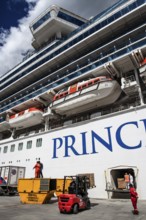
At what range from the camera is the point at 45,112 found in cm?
1969

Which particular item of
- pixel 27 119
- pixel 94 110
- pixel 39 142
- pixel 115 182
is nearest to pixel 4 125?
pixel 27 119

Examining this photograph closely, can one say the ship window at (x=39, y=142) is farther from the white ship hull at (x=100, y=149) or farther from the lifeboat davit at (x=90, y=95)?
the lifeboat davit at (x=90, y=95)

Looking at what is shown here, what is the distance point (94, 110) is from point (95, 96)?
2.41 meters

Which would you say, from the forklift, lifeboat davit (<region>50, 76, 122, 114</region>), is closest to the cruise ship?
lifeboat davit (<region>50, 76, 122, 114</region>)

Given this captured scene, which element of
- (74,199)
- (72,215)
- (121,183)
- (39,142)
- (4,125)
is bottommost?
(72,215)

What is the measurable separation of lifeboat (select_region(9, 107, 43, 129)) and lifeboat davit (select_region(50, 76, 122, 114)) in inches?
117

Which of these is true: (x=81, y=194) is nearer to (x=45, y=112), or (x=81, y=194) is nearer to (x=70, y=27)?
(x=45, y=112)

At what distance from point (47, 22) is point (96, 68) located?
681 inches

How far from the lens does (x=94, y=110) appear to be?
17.8 m

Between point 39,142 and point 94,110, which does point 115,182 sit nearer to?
point 94,110

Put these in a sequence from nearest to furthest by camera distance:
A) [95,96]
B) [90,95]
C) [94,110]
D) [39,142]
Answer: [95,96], [90,95], [94,110], [39,142]

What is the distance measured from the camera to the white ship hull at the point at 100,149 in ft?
40.3

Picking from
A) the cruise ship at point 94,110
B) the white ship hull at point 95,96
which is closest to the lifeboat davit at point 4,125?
the cruise ship at point 94,110

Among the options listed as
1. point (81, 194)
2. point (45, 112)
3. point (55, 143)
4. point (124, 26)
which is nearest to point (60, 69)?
point (45, 112)
